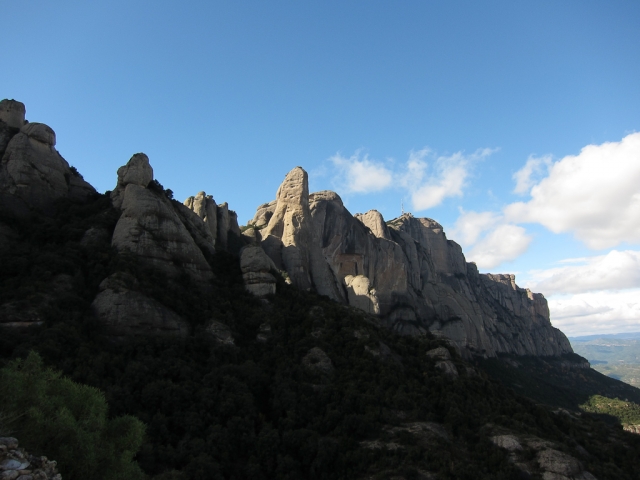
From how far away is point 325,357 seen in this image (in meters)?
39.5

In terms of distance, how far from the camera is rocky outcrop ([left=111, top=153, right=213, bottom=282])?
41.8m

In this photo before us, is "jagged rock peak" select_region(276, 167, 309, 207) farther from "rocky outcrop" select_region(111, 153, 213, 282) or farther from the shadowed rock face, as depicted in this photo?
"rocky outcrop" select_region(111, 153, 213, 282)

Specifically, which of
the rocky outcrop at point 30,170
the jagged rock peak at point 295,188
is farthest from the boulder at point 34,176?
the jagged rock peak at point 295,188

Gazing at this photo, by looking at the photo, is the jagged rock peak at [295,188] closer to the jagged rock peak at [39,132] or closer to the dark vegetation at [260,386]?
the dark vegetation at [260,386]

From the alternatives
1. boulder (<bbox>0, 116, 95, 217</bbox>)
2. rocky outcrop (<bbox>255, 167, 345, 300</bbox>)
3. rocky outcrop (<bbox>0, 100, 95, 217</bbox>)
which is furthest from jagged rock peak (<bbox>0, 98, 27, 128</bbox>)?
rocky outcrop (<bbox>255, 167, 345, 300</bbox>)

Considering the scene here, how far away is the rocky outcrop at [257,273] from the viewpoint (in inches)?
1865

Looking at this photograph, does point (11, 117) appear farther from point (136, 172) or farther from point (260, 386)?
point (260, 386)

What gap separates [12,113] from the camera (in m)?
49.9

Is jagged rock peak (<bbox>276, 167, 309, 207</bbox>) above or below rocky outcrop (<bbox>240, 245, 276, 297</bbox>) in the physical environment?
above

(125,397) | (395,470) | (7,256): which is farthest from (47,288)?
(395,470)

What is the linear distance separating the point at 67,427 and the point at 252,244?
43.3 m

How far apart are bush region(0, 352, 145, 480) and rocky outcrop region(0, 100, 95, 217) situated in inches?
1167

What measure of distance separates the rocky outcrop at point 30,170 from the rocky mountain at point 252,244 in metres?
0.10

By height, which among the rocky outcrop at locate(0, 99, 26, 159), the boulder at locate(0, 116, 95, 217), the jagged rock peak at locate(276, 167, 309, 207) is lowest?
the boulder at locate(0, 116, 95, 217)
